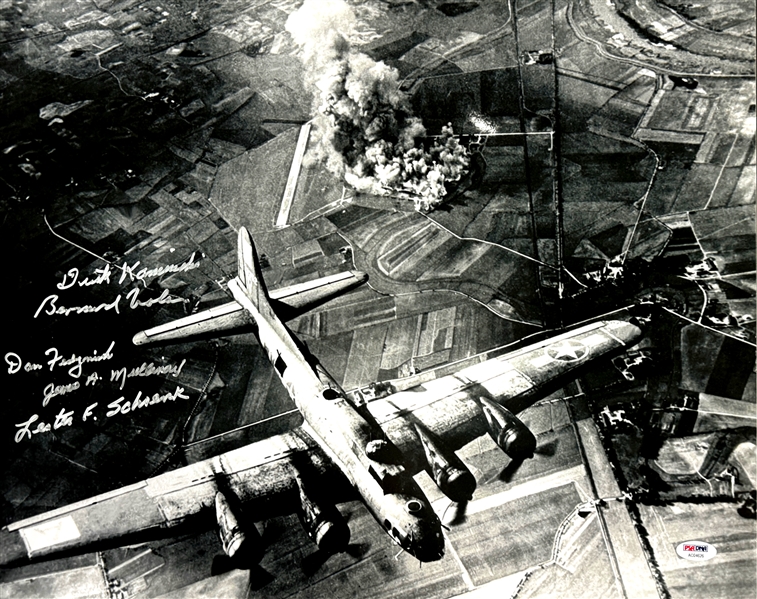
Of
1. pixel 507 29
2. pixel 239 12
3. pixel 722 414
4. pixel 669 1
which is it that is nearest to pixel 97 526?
pixel 722 414

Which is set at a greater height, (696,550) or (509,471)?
(509,471)

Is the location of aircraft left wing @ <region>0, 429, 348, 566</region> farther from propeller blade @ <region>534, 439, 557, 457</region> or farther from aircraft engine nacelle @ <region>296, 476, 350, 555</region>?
propeller blade @ <region>534, 439, 557, 457</region>

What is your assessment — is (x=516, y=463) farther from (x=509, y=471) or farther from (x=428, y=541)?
(x=428, y=541)
